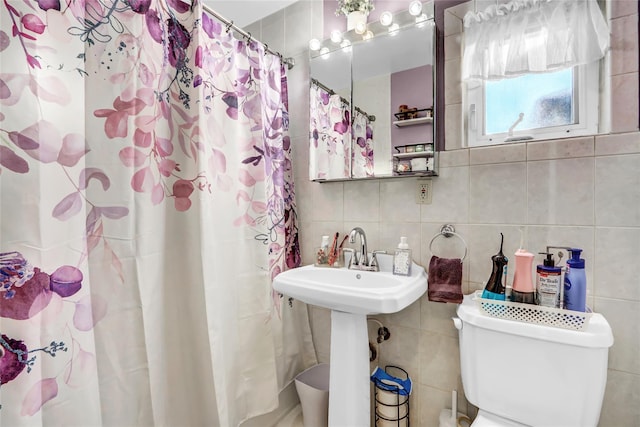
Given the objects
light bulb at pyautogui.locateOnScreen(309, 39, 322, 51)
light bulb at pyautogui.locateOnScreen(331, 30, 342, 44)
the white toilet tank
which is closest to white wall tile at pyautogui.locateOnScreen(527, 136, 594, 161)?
the white toilet tank

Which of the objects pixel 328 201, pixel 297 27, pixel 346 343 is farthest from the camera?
pixel 297 27

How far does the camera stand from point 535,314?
3.07 feet

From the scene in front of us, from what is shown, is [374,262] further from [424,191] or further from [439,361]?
[439,361]

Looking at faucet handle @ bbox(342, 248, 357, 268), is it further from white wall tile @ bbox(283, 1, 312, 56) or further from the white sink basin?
white wall tile @ bbox(283, 1, 312, 56)

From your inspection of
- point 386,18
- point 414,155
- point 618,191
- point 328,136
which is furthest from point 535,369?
point 386,18

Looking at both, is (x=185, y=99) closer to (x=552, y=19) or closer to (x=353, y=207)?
(x=353, y=207)

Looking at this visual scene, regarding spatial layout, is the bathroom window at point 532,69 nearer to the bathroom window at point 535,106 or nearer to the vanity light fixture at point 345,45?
the bathroom window at point 535,106

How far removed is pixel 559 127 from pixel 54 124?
5.41 feet

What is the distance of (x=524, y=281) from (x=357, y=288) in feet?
1.82

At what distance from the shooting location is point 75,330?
863 millimetres

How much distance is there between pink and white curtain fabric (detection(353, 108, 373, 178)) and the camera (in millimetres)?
1442

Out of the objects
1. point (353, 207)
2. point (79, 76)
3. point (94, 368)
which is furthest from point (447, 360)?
point (79, 76)

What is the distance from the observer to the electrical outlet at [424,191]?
1323mm

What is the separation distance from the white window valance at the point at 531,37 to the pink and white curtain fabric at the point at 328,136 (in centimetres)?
58
